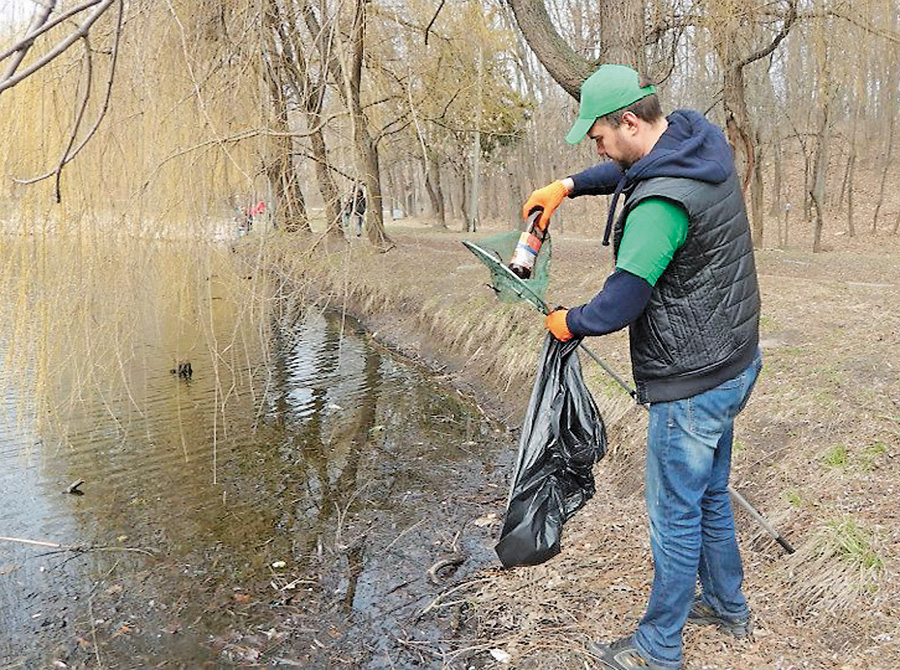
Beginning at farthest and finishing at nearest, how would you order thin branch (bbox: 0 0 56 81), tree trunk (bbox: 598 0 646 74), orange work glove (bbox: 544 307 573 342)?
tree trunk (bbox: 598 0 646 74) → orange work glove (bbox: 544 307 573 342) → thin branch (bbox: 0 0 56 81)

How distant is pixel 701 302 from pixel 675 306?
0.08 meters

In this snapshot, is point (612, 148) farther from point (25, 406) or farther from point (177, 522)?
point (25, 406)

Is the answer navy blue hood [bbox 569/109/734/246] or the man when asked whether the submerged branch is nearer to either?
the man

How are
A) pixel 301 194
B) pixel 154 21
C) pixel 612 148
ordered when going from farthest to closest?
pixel 301 194
pixel 154 21
pixel 612 148

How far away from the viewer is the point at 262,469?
5.46m

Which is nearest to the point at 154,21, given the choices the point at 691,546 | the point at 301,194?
the point at 301,194

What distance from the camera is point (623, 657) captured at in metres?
2.52

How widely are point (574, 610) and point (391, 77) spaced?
16.6 ft

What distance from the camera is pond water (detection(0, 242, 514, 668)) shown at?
3.47m

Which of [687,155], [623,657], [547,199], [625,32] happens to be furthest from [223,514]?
[625,32]

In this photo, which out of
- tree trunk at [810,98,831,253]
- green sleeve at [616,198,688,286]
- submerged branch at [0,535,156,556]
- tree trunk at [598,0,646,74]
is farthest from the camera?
tree trunk at [810,98,831,253]

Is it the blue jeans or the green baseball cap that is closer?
the green baseball cap

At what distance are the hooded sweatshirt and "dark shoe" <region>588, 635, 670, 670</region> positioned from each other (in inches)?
46.4

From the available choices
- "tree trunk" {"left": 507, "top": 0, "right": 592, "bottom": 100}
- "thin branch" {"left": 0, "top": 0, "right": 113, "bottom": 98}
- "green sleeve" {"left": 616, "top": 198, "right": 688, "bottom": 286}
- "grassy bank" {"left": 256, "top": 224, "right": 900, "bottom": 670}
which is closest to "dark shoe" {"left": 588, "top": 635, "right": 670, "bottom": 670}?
"grassy bank" {"left": 256, "top": 224, "right": 900, "bottom": 670}
